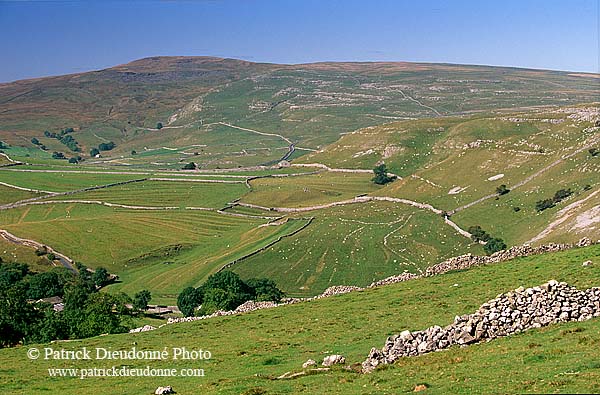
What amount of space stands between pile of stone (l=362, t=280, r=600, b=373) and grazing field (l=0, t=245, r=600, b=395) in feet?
2.52

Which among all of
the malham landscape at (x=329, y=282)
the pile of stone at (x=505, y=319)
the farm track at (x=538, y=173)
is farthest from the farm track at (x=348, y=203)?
the pile of stone at (x=505, y=319)

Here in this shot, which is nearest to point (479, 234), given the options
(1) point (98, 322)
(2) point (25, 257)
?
(1) point (98, 322)

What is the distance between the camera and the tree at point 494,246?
100188mm

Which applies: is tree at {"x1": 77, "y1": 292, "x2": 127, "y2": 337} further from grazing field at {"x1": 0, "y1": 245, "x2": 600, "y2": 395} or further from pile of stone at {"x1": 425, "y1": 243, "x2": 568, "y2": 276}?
pile of stone at {"x1": 425, "y1": 243, "x2": 568, "y2": 276}

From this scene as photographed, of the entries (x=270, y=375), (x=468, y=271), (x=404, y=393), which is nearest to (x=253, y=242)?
(x=468, y=271)

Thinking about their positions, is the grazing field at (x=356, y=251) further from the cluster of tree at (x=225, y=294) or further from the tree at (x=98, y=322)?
the tree at (x=98, y=322)

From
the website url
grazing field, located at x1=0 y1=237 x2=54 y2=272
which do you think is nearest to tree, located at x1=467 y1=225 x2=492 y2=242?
the website url

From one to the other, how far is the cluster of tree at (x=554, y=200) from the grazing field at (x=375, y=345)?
201ft

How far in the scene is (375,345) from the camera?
125 feet

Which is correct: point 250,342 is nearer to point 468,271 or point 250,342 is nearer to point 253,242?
point 468,271

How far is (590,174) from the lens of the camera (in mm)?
122062

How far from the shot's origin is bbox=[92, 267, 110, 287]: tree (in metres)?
123

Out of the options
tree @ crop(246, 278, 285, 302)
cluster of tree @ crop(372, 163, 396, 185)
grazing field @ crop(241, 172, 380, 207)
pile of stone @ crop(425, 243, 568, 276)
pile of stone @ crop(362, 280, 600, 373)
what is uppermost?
pile of stone @ crop(362, 280, 600, 373)

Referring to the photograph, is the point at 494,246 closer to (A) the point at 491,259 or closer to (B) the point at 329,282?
(B) the point at 329,282
